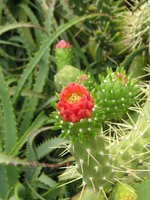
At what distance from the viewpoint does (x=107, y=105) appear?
95 centimetres

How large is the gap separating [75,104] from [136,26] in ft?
2.72

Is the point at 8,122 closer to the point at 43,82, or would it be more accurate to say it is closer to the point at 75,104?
the point at 43,82

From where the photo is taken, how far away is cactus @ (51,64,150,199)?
0.76m

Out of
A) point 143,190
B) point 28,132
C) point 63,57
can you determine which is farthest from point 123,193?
point 63,57

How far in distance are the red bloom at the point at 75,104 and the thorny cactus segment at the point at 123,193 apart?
268 mm

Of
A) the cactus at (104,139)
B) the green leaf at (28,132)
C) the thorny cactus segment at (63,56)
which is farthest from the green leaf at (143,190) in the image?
the thorny cactus segment at (63,56)

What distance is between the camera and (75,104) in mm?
714

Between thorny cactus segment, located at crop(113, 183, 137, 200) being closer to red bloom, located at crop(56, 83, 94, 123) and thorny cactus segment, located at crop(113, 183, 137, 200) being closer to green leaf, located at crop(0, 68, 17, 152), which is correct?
red bloom, located at crop(56, 83, 94, 123)

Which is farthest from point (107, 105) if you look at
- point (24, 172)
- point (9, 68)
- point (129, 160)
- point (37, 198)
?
point (9, 68)

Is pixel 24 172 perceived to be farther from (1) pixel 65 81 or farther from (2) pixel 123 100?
(2) pixel 123 100

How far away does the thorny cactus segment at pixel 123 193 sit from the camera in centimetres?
89

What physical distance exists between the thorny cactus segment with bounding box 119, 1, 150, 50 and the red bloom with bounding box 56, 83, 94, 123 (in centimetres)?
72

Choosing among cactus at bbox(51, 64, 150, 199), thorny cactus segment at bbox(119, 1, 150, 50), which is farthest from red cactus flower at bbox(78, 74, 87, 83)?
thorny cactus segment at bbox(119, 1, 150, 50)

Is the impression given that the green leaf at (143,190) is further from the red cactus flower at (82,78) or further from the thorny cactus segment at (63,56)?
the thorny cactus segment at (63,56)
